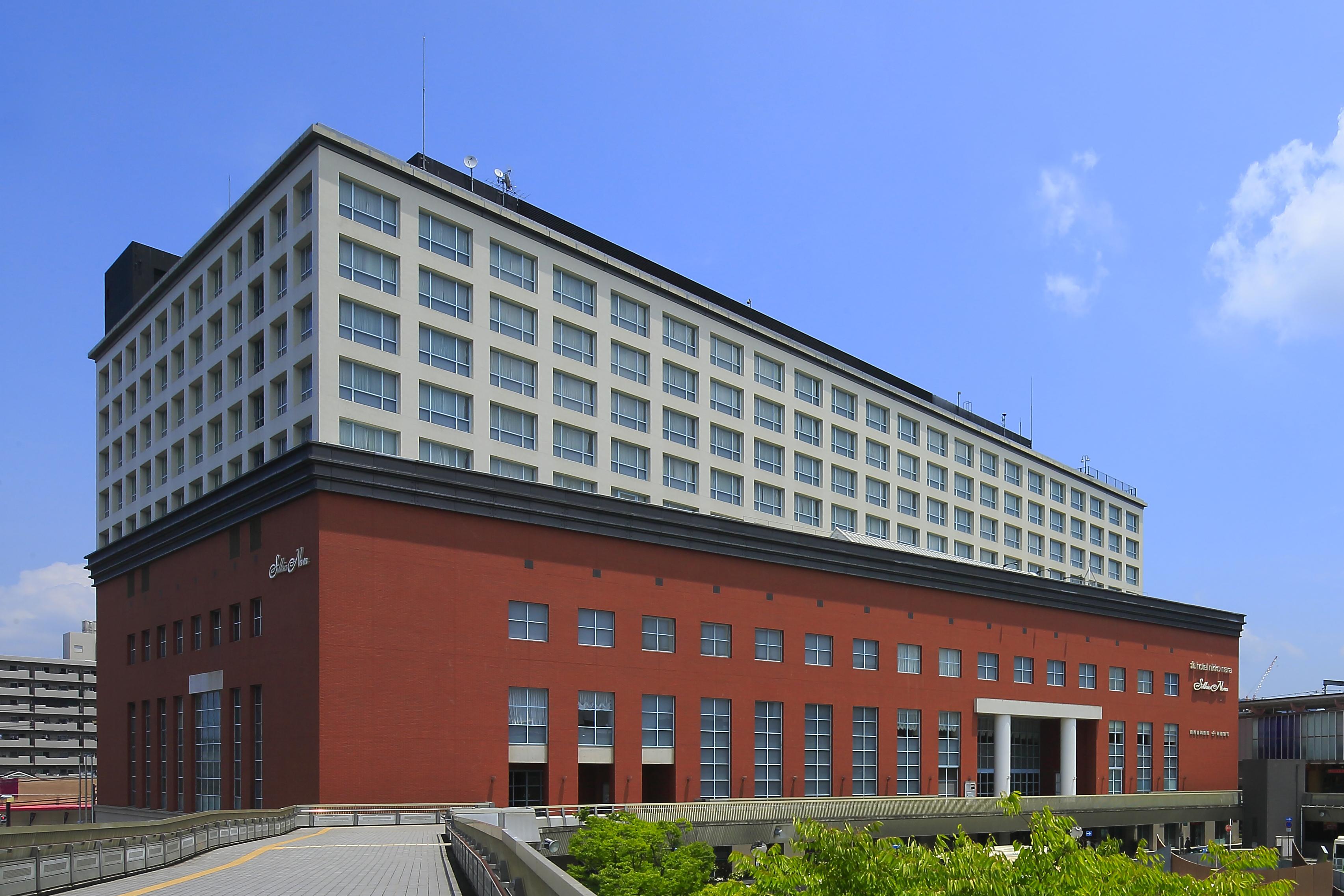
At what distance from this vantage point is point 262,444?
5475 cm

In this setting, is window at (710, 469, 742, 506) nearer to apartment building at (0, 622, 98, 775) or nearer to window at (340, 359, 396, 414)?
window at (340, 359, 396, 414)

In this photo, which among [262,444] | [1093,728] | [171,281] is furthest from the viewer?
[1093,728]

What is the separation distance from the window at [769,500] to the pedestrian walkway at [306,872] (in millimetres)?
36517

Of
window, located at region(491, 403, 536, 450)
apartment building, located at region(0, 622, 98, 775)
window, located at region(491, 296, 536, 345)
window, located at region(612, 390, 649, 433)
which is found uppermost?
window, located at region(491, 296, 536, 345)

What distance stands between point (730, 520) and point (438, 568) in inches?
695

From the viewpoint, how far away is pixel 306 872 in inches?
1026

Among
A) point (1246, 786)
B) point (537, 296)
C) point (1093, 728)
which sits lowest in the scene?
→ point (1246, 786)

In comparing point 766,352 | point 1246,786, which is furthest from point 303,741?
point 1246,786

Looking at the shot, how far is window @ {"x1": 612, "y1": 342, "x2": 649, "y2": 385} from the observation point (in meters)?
62.6

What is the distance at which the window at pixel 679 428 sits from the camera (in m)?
65.1

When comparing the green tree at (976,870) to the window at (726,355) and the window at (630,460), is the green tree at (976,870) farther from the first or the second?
the window at (726,355)

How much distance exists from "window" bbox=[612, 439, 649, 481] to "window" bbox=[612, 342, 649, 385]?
3.63 metres

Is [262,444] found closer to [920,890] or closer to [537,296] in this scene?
[537,296]

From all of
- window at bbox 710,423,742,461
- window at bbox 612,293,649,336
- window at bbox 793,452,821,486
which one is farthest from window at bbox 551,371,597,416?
window at bbox 793,452,821,486
